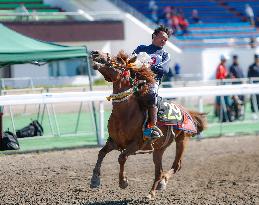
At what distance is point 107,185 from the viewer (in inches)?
408

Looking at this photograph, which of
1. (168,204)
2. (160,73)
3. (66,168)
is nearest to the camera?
(168,204)

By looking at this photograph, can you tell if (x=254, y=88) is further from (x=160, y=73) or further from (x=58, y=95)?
(x=160, y=73)

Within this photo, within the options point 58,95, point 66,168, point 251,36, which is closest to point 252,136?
point 58,95

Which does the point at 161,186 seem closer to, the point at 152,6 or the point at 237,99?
the point at 237,99

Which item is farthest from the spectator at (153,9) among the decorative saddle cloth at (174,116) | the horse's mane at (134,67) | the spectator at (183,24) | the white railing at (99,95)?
the horse's mane at (134,67)

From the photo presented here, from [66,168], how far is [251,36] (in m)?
28.5

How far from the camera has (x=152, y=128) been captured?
9.12 meters

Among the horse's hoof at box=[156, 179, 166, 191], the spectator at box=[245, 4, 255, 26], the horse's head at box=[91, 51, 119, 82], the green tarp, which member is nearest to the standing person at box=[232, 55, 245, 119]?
the green tarp

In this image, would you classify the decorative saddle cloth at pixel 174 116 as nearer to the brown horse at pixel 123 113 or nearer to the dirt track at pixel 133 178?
the brown horse at pixel 123 113

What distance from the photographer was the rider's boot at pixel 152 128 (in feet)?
29.7

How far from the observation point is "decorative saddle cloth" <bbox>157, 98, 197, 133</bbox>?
9586mm

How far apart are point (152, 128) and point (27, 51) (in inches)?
212

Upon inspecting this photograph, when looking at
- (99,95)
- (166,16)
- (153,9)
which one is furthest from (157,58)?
(153,9)

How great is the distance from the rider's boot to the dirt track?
2.64 feet
